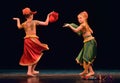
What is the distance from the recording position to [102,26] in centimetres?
833

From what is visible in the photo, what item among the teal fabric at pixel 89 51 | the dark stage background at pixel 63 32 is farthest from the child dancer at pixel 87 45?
the dark stage background at pixel 63 32

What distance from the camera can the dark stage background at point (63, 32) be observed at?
8.29 metres

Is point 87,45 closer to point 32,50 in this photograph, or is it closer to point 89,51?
point 89,51

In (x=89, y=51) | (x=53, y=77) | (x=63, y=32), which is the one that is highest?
(x=63, y=32)

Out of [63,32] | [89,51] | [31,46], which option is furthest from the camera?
[63,32]

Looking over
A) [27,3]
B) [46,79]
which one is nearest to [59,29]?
[27,3]

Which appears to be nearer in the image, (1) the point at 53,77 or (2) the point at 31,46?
(1) the point at 53,77

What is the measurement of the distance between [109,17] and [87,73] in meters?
1.63

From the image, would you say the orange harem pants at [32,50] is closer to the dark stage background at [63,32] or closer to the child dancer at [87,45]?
the child dancer at [87,45]

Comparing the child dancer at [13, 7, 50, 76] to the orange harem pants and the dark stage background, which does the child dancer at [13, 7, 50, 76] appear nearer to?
the orange harem pants

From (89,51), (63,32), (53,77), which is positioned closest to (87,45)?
(89,51)

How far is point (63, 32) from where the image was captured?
8.41 meters

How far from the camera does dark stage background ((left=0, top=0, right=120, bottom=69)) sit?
326 inches

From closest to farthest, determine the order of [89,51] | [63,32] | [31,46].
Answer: [89,51]
[31,46]
[63,32]
